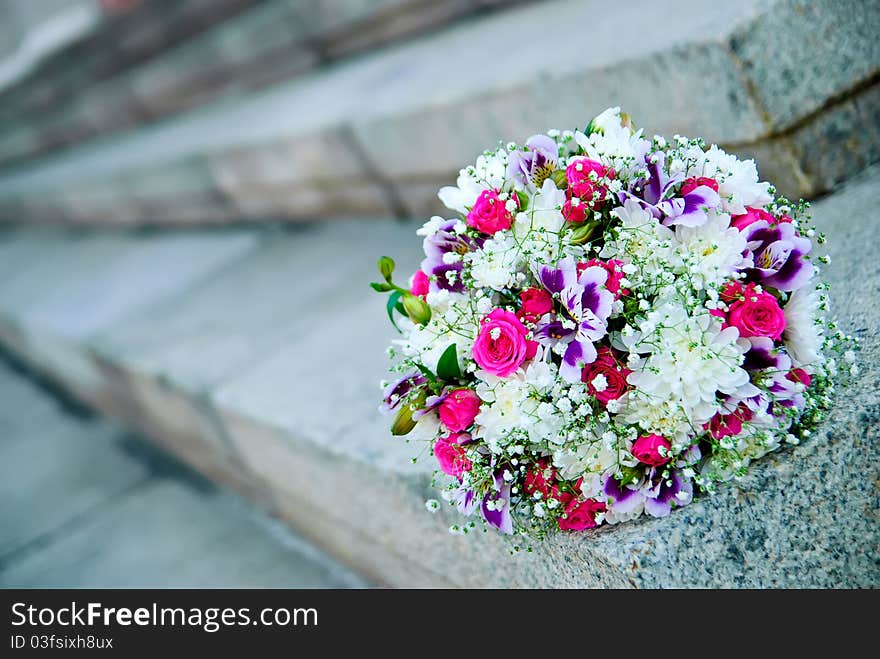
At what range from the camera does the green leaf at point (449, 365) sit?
1.61 m

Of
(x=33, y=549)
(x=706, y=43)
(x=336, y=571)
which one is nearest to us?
(x=706, y=43)

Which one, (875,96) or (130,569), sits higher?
(875,96)

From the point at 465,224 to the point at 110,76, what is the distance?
572cm

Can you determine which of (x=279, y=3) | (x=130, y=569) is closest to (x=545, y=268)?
(x=130, y=569)

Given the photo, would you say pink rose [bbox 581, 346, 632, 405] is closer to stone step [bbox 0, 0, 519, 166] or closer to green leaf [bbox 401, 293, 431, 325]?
green leaf [bbox 401, 293, 431, 325]

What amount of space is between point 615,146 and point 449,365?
0.50 metres

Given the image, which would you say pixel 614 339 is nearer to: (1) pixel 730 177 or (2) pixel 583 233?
(2) pixel 583 233

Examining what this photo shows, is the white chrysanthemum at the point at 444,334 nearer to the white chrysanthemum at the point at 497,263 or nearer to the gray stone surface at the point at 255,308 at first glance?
the white chrysanthemum at the point at 497,263

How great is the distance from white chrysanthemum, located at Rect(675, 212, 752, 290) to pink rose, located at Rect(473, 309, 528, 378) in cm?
31

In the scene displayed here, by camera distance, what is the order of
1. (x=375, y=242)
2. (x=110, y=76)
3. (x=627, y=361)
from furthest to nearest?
1. (x=110, y=76)
2. (x=375, y=242)
3. (x=627, y=361)

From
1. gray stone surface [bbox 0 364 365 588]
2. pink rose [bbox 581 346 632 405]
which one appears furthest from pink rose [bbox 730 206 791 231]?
gray stone surface [bbox 0 364 365 588]

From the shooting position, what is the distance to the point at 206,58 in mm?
5645

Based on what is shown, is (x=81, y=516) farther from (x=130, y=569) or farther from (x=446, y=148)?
(x=446, y=148)

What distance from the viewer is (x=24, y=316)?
5047mm
